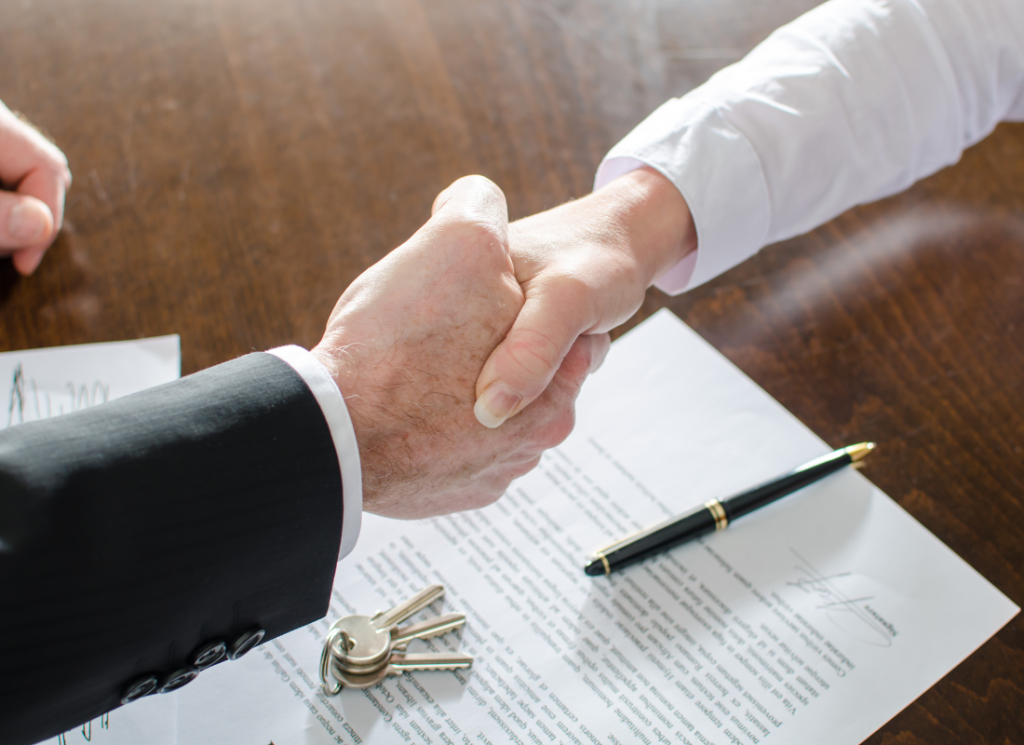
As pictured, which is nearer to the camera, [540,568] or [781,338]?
[540,568]

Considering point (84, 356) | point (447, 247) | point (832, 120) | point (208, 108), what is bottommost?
point (84, 356)

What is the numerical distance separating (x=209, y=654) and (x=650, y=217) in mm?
561

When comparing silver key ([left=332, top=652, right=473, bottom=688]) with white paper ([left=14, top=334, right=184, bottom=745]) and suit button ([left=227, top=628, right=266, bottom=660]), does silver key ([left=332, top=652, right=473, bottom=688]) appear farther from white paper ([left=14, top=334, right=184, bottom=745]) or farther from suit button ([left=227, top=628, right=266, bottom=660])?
white paper ([left=14, top=334, right=184, bottom=745])

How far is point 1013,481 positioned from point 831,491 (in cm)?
20

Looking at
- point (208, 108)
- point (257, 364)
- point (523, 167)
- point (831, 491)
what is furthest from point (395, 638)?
point (208, 108)

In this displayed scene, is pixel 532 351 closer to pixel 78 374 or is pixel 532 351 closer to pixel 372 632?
pixel 372 632

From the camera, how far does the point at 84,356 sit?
783mm

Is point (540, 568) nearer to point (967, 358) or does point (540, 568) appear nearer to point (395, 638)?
point (395, 638)

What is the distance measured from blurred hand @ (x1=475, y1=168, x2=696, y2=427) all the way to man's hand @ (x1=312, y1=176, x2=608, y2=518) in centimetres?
2

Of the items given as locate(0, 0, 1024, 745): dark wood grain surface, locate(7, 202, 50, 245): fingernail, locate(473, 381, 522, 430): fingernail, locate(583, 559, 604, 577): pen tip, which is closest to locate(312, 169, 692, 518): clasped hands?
locate(473, 381, 522, 430): fingernail

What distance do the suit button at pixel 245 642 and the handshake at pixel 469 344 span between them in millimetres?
125

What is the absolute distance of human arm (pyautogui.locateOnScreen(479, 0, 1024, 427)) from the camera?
2.54ft

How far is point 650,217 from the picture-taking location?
75 centimetres
